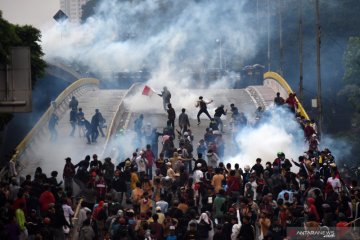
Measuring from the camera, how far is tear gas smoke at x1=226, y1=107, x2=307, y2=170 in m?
37.6

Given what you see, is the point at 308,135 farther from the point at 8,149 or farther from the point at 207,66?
the point at 207,66

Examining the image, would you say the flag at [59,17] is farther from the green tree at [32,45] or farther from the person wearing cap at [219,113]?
the person wearing cap at [219,113]

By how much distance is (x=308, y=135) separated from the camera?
36.7m

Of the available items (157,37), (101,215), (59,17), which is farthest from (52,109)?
(157,37)

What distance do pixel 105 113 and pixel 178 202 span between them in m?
22.3

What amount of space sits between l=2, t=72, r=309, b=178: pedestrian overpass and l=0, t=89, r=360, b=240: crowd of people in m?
5.87

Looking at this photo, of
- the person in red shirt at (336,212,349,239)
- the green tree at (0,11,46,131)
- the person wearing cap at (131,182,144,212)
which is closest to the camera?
the person in red shirt at (336,212,349,239)

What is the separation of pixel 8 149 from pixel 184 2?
69.5 m

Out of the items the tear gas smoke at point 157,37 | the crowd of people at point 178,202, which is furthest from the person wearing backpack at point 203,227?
the tear gas smoke at point 157,37

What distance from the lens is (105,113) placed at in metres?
47.8

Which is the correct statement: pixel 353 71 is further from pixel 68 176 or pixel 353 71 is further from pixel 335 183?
pixel 335 183

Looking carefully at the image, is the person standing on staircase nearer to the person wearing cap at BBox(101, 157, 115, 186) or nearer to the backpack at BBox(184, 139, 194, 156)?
the backpack at BBox(184, 139, 194, 156)

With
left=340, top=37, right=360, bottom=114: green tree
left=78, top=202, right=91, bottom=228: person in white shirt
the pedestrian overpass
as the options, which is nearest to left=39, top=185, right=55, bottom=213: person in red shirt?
left=78, top=202, right=91, bottom=228: person in white shirt

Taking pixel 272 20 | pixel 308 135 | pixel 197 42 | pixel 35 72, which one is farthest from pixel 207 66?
pixel 308 135
